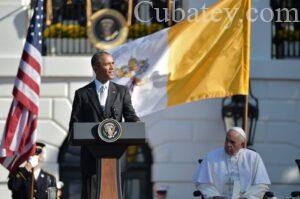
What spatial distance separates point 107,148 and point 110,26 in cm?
965

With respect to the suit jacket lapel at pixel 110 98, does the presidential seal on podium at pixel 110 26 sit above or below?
above

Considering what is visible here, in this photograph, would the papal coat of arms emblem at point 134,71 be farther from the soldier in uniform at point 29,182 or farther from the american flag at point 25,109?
the soldier in uniform at point 29,182

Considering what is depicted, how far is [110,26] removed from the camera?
1981 centimetres

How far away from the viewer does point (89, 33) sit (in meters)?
20.0

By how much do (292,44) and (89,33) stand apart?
3.25 metres

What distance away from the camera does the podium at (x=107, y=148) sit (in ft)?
33.4

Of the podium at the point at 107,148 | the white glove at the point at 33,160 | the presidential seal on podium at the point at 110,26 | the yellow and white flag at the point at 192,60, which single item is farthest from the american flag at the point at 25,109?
the podium at the point at 107,148

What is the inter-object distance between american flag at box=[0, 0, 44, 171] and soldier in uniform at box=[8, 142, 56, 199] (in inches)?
4.5

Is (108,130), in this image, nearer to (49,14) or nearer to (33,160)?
(33,160)

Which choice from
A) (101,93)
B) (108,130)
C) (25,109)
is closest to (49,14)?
(25,109)

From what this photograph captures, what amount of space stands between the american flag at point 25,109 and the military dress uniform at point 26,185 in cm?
15

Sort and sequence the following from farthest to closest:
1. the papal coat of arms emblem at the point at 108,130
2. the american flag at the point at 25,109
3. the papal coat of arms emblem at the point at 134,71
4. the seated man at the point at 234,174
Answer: the papal coat of arms emblem at the point at 134,71, the american flag at the point at 25,109, the seated man at the point at 234,174, the papal coat of arms emblem at the point at 108,130

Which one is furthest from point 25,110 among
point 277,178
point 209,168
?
point 277,178

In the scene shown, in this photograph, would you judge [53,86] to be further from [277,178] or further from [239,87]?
[239,87]
